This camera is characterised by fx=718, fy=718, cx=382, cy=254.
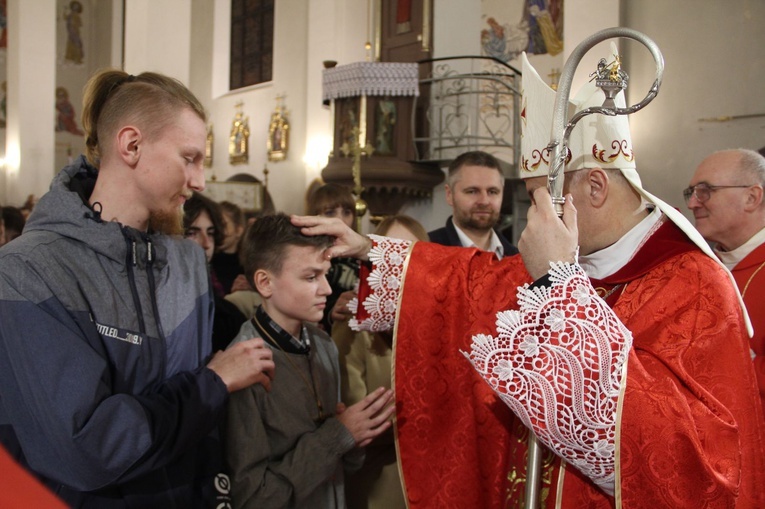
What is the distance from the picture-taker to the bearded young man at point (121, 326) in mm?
1528

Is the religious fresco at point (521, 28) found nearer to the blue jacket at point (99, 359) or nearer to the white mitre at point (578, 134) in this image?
the white mitre at point (578, 134)

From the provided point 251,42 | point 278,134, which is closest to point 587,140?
point 278,134

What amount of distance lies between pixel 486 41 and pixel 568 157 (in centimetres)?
1160

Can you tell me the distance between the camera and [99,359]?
5.15 ft

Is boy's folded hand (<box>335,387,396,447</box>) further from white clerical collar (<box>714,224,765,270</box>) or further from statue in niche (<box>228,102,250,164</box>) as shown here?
statue in niche (<box>228,102,250,164</box>)

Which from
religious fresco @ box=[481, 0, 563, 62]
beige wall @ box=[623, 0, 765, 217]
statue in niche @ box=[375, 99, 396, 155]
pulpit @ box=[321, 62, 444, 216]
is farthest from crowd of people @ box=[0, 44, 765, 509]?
religious fresco @ box=[481, 0, 563, 62]

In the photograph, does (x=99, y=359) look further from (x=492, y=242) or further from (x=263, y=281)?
(x=492, y=242)

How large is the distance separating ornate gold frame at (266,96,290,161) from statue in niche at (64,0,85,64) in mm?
8358

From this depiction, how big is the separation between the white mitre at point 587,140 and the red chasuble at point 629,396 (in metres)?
0.14

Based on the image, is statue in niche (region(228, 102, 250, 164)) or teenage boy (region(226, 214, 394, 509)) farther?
statue in niche (region(228, 102, 250, 164))

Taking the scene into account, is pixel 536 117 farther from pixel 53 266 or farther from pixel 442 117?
pixel 442 117

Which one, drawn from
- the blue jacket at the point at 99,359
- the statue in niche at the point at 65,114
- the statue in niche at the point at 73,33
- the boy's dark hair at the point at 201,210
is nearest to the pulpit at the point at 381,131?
the boy's dark hair at the point at 201,210

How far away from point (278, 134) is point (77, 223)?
1324 centimetres

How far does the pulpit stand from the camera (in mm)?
9266
